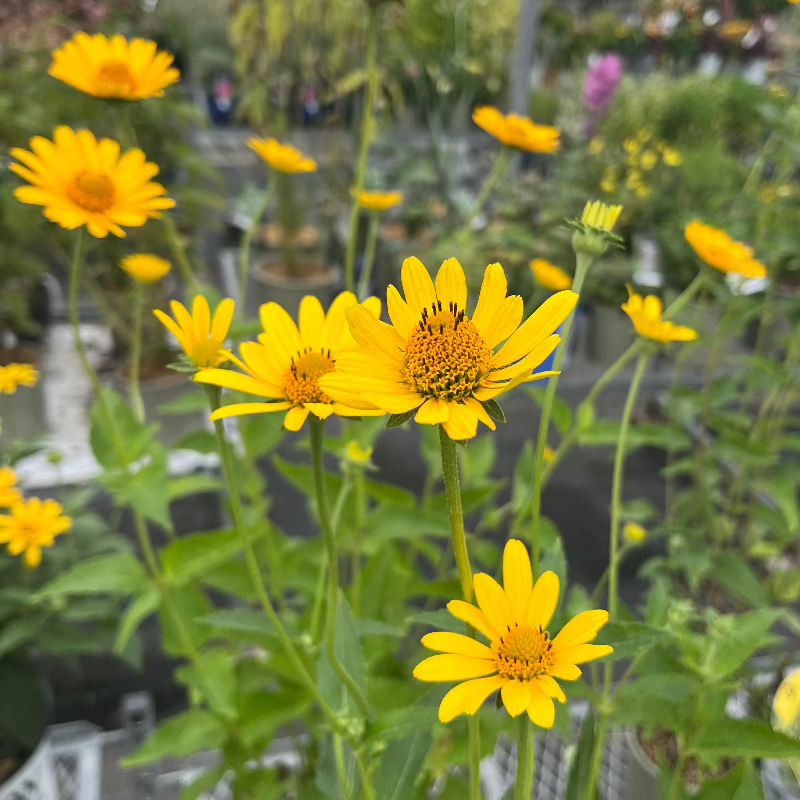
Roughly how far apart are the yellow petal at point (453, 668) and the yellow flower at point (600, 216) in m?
0.20

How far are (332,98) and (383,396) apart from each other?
178cm

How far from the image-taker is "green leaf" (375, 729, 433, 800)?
0.31 m

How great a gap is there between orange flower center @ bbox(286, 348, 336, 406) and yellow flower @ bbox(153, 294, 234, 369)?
0.03 meters

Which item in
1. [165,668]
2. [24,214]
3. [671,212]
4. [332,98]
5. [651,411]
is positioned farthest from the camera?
[332,98]

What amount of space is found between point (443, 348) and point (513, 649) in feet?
0.35

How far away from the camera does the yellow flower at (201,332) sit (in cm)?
28

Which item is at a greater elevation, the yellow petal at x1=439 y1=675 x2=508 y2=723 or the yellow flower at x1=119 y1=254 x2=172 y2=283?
the yellow flower at x1=119 y1=254 x2=172 y2=283

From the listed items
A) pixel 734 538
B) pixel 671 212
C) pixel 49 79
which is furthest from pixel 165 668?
pixel 671 212

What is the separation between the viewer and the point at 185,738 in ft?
1.60

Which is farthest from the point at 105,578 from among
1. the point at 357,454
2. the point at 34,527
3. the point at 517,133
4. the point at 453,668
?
the point at 517,133

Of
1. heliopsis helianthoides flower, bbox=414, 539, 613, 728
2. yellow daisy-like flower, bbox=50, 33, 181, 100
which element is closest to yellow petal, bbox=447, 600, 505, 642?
heliopsis helianthoides flower, bbox=414, 539, 613, 728

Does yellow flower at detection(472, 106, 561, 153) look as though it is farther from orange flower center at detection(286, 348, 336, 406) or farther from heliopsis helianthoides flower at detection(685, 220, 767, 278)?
orange flower center at detection(286, 348, 336, 406)

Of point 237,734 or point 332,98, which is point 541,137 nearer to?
point 237,734

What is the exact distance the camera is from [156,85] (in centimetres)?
48
